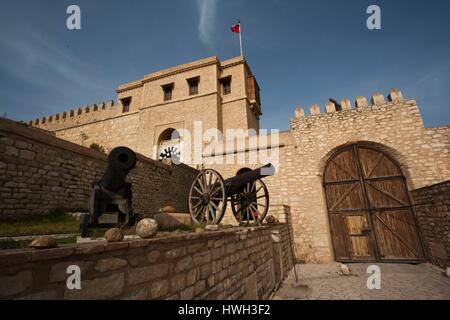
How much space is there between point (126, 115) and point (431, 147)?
21.1m

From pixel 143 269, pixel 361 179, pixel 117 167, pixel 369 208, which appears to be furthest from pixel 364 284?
pixel 117 167

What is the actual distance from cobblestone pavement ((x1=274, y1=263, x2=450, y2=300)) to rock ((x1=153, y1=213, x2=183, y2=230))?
3.16 metres

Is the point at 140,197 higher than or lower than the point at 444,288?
higher

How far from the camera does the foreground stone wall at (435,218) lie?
6508 mm

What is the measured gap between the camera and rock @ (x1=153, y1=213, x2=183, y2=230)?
414 cm

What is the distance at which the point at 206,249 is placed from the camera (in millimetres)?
2932

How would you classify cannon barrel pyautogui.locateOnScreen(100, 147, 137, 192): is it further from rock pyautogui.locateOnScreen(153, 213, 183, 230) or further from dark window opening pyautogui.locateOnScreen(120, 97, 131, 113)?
dark window opening pyautogui.locateOnScreen(120, 97, 131, 113)

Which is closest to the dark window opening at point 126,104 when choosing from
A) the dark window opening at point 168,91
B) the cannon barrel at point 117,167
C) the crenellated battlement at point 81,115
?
the crenellated battlement at point 81,115

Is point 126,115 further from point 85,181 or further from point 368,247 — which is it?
point 368,247

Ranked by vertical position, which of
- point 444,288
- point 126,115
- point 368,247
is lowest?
point 444,288

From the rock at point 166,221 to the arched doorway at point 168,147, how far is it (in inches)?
494

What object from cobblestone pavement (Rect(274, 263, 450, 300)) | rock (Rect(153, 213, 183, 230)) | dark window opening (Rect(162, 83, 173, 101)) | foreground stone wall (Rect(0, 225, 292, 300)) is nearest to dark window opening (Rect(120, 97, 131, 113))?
dark window opening (Rect(162, 83, 173, 101))

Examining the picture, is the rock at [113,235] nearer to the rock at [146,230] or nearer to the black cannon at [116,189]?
the rock at [146,230]
